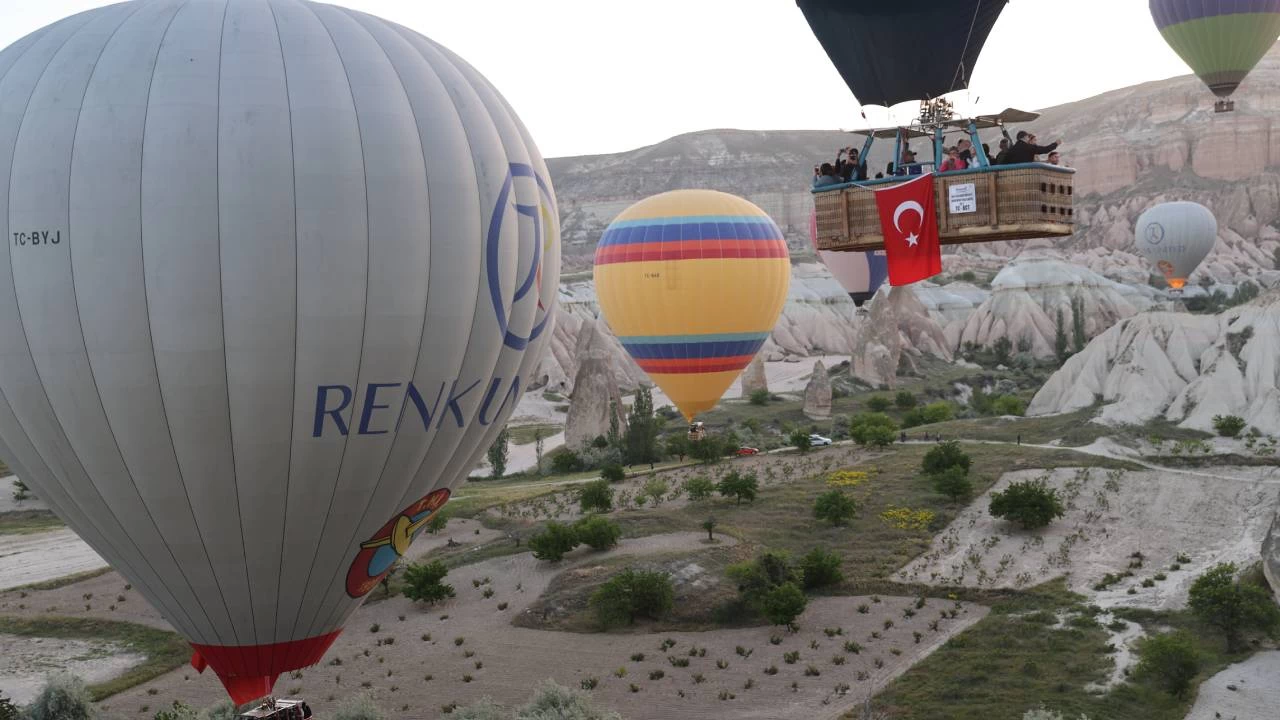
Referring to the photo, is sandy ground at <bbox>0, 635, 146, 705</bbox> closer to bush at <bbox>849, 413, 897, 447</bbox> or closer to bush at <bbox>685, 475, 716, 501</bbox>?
bush at <bbox>685, 475, 716, 501</bbox>

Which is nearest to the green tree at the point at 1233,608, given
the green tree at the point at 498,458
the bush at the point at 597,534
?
the bush at the point at 597,534

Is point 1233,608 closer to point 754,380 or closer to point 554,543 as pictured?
point 554,543

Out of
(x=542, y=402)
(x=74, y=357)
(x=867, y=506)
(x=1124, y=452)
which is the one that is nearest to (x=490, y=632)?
(x=867, y=506)

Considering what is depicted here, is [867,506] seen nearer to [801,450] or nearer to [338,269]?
[801,450]

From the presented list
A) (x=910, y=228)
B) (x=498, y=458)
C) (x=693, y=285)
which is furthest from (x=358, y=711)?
(x=498, y=458)

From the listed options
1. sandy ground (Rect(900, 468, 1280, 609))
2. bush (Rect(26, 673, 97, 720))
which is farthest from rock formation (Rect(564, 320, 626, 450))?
bush (Rect(26, 673, 97, 720))
